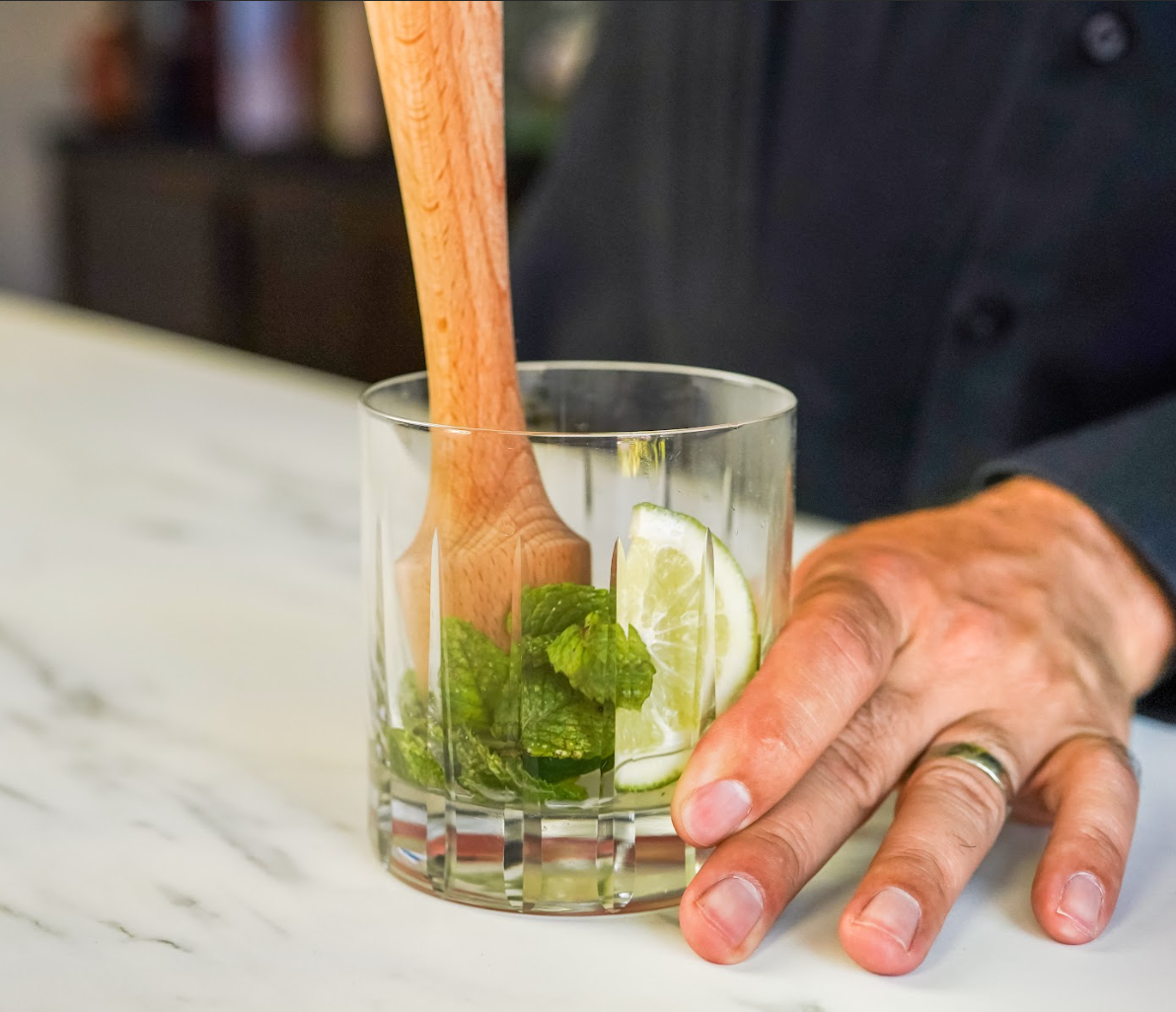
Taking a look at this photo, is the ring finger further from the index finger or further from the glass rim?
the glass rim

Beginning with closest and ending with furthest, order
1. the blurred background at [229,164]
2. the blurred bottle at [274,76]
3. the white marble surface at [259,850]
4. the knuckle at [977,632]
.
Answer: the white marble surface at [259,850], the knuckle at [977,632], the blurred background at [229,164], the blurred bottle at [274,76]

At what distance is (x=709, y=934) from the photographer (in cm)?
41

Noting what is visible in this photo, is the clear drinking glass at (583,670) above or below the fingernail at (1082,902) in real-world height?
above

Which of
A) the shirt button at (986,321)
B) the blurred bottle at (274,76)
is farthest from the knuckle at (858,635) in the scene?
the blurred bottle at (274,76)

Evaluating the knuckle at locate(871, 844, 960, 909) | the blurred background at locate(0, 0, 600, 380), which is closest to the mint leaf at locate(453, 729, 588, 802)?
the knuckle at locate(871, 844, 960, 909)

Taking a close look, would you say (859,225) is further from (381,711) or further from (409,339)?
(409,339)

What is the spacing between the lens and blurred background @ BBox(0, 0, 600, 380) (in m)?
2.90

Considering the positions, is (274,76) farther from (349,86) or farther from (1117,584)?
(1117,584)

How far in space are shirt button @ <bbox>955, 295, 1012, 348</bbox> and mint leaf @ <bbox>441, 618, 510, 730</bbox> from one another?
71 centimetres

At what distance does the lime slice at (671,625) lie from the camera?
42 centimetres

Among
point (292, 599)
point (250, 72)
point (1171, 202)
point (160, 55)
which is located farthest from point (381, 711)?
point (160, 55)

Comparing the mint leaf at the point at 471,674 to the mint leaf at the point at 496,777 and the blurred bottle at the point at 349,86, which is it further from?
the blurred bottle at the point at 349,86

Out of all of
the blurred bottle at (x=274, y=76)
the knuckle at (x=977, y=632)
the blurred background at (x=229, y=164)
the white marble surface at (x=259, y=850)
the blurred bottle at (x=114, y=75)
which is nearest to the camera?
the white marble surface at (x=259, y=850)

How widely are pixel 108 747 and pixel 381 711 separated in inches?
6.2
